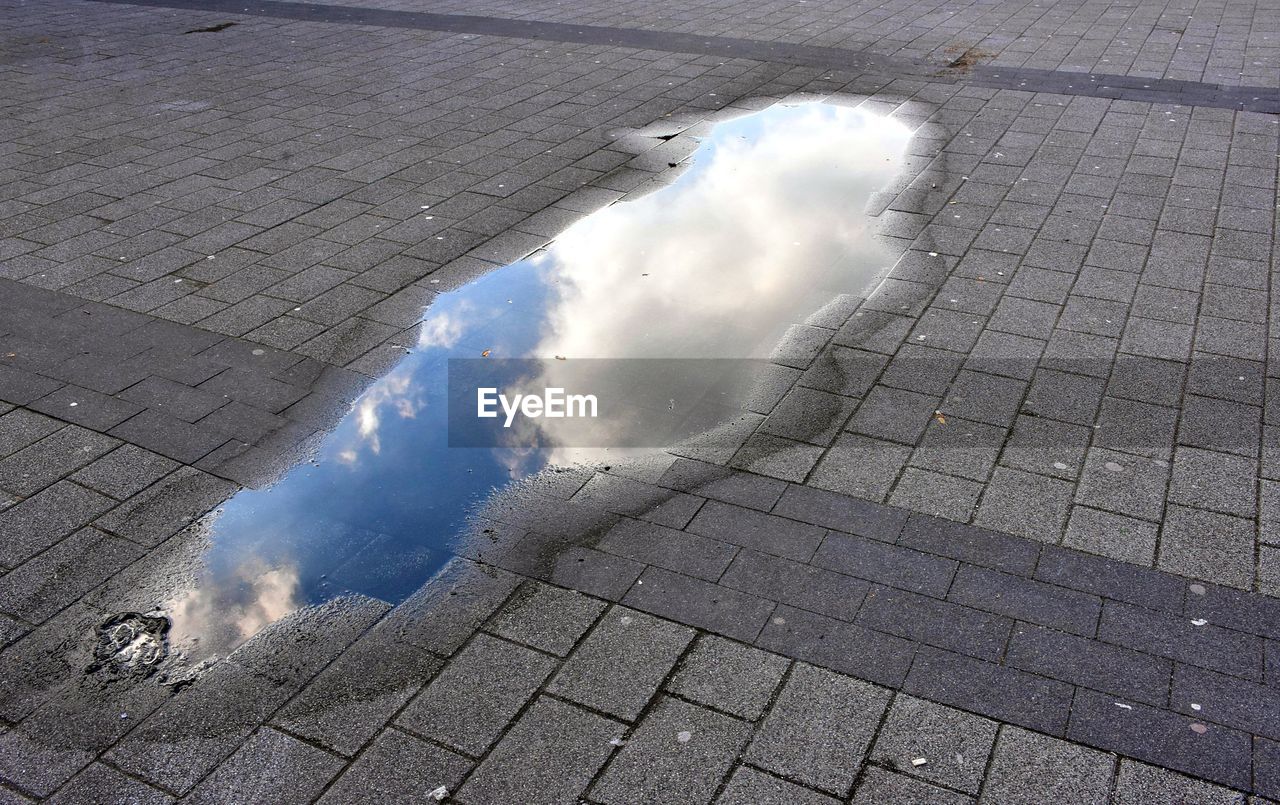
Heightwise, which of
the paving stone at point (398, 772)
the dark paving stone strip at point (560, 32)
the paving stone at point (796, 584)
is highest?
the dark paving stone strip at point (560, 32)

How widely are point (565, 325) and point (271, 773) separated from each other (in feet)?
11.0

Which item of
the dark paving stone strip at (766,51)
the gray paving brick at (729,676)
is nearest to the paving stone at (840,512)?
the gray paving brick at (729,676)

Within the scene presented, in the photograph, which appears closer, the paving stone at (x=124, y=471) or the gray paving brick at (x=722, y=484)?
the gray paving brick at (x=722, y=484)

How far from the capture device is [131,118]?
9.91m

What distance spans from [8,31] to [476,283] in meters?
11.2

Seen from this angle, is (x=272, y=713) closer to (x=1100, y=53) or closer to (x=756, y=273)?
(x=756, y=273)

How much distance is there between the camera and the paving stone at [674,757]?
10.5 feet

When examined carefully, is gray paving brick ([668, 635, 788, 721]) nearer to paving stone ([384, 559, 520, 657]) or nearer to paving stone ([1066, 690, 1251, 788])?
paving stone ([384, 559, 520, 657])

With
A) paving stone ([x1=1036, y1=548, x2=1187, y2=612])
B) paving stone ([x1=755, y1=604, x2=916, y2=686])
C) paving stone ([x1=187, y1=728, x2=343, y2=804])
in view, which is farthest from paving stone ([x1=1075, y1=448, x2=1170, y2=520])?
paving stone ([x1=187, y1=728, x2=343, y2=804])

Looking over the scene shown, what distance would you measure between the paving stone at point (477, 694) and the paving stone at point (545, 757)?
8cm

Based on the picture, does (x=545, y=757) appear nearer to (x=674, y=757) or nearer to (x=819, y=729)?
(x=674, y=757)

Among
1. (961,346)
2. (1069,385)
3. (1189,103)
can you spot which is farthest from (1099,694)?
(1189,103)

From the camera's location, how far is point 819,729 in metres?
3.39

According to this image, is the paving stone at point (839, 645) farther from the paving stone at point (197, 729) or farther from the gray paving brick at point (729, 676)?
the paving stone at point (197, 729)
